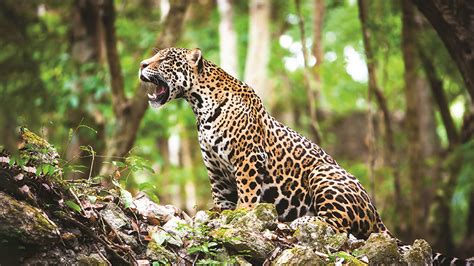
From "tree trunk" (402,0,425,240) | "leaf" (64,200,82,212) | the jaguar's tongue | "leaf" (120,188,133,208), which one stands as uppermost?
the jaguar's tongue

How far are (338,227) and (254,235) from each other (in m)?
1.60

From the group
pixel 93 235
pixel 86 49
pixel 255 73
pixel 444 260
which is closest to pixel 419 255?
pixel 444 260

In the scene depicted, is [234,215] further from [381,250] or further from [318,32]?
[318,32]

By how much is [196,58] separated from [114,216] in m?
3.01

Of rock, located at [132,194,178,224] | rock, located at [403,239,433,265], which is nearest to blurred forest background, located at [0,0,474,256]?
rock, located at [132,194,178,224]

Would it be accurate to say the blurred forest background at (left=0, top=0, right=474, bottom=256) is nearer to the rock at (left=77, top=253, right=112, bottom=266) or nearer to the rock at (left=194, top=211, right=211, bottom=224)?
the rock at (left=194, top=211, right=211, bottom=224)

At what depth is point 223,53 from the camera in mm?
21047

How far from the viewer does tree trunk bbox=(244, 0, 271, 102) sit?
68.8ft

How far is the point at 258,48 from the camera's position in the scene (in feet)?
70.5

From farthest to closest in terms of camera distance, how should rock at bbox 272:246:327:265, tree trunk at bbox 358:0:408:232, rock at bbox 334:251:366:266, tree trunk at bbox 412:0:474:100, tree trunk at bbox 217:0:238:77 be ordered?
tree trunk at bbox 217:0:238:77 → tree trunk at bbox 358:0:408:232 → tree trunk at bbox 412:0:474:100 → rock at bbox 334:251:366:266 → rock at bbox 272:246:327:265

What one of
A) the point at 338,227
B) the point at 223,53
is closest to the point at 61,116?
the point at 223,53

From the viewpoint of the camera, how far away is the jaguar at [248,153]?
374 inches

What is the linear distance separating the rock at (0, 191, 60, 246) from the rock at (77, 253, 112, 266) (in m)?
0.28

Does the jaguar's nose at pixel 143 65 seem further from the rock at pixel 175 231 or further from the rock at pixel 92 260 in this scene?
the rock at pixel 92 260
